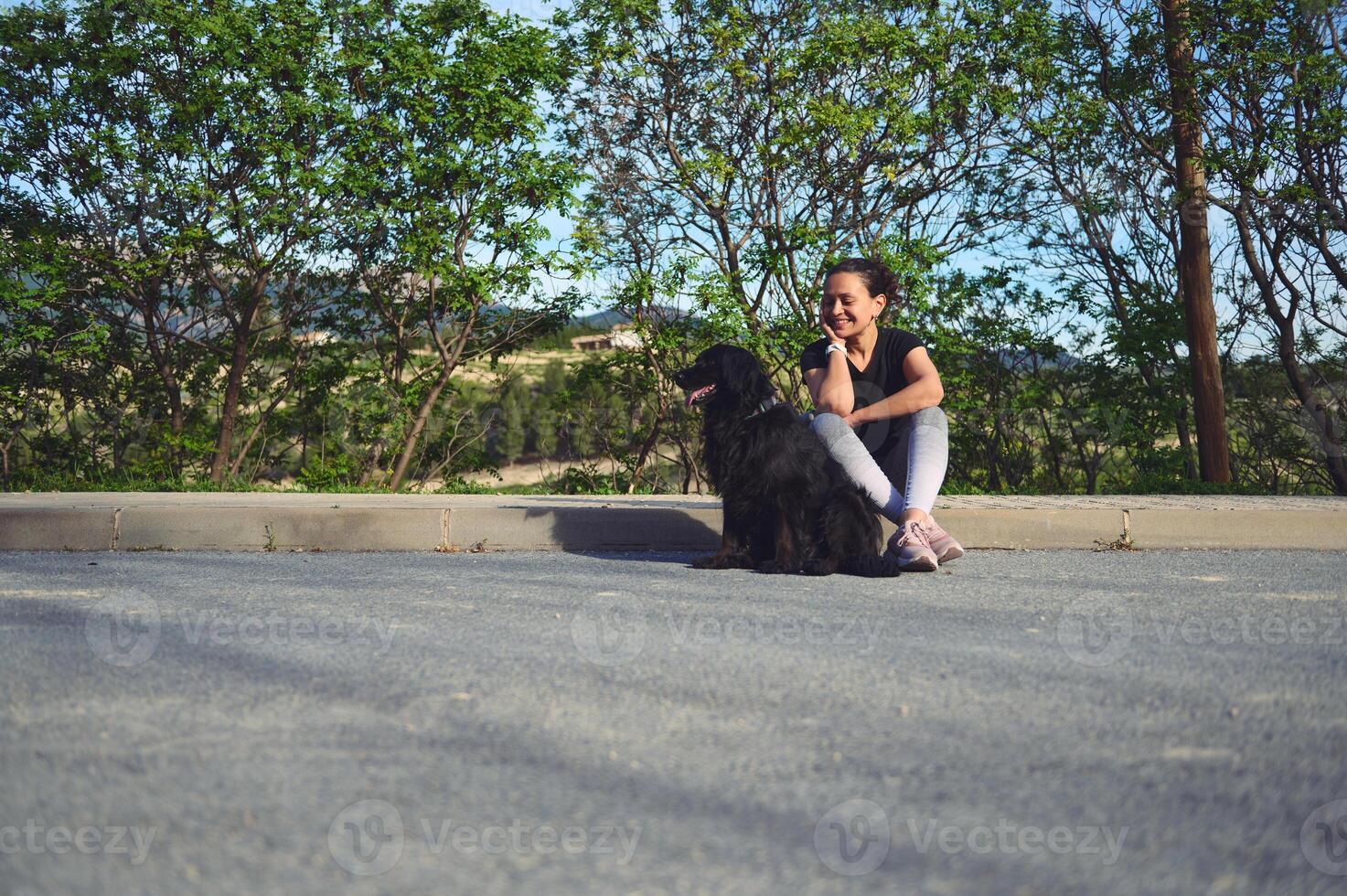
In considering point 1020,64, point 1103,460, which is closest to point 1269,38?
point 1020,64

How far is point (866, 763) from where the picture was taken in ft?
7.23

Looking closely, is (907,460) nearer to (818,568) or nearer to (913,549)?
(913,549)

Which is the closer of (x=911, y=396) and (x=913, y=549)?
(x=913, y=549)

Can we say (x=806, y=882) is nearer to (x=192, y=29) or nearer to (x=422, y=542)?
(x=422, y=542)

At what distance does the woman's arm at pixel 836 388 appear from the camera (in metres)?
5.68

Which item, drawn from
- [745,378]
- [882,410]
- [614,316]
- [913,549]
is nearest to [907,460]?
[882,410]

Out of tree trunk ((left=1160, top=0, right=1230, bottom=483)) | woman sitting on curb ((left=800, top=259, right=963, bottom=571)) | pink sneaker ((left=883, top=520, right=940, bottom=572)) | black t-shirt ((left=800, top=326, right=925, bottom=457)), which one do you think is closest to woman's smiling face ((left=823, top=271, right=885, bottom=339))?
woman sitting on curb ((left=800, top=259, right=963, bottom=571))

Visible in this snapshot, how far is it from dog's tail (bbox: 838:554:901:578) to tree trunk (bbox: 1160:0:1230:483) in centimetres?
650

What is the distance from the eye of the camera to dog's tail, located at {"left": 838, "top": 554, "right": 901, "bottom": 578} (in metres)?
5.18

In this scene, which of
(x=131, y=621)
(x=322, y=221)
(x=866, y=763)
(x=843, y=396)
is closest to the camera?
(x=866, y=763)

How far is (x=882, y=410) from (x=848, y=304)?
577mm

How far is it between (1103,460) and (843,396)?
6.50 m

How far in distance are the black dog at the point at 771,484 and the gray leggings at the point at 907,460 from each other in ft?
0.30

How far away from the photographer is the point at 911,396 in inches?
225
